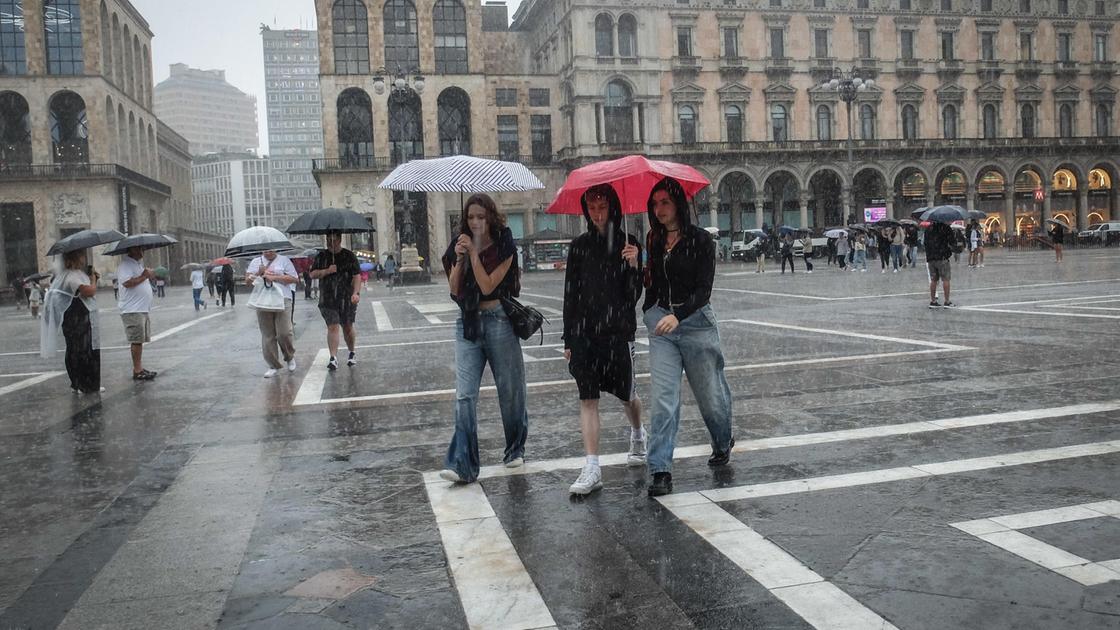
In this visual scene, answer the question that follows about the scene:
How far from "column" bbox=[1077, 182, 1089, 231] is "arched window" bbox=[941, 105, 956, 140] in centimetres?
1033

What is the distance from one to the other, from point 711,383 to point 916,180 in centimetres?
5981

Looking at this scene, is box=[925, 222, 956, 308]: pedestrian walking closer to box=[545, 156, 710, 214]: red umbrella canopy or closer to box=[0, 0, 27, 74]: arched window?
box=[545, 156, 710, 214]: red umbrella canopy

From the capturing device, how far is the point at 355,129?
56156mm

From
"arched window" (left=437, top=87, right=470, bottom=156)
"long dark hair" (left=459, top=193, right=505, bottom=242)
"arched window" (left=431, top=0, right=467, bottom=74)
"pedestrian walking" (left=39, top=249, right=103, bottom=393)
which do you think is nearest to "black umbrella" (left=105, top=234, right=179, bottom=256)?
"pedestrian walking" (left=39, top=249, right=103, bottom=393)

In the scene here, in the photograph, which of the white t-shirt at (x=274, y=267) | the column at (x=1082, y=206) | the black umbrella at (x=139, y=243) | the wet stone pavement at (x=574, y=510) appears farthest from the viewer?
the column at (x=1082, y=206)

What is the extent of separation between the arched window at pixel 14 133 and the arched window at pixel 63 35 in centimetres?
306

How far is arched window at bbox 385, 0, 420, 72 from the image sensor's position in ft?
183

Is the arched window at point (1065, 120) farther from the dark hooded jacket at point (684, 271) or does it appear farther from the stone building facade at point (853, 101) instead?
the dark hooded jacket at point (684, 271)

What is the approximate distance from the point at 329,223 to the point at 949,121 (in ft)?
190

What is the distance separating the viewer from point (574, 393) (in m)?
8.14

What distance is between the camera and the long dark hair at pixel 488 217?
5.18m

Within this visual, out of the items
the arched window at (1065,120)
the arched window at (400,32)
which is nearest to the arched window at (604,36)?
the arched window at (400,32)

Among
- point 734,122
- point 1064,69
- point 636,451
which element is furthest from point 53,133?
point 1064,69

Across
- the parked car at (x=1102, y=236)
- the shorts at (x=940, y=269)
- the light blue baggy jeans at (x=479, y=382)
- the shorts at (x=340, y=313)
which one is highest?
the parked car at (x=1102, y=236)
